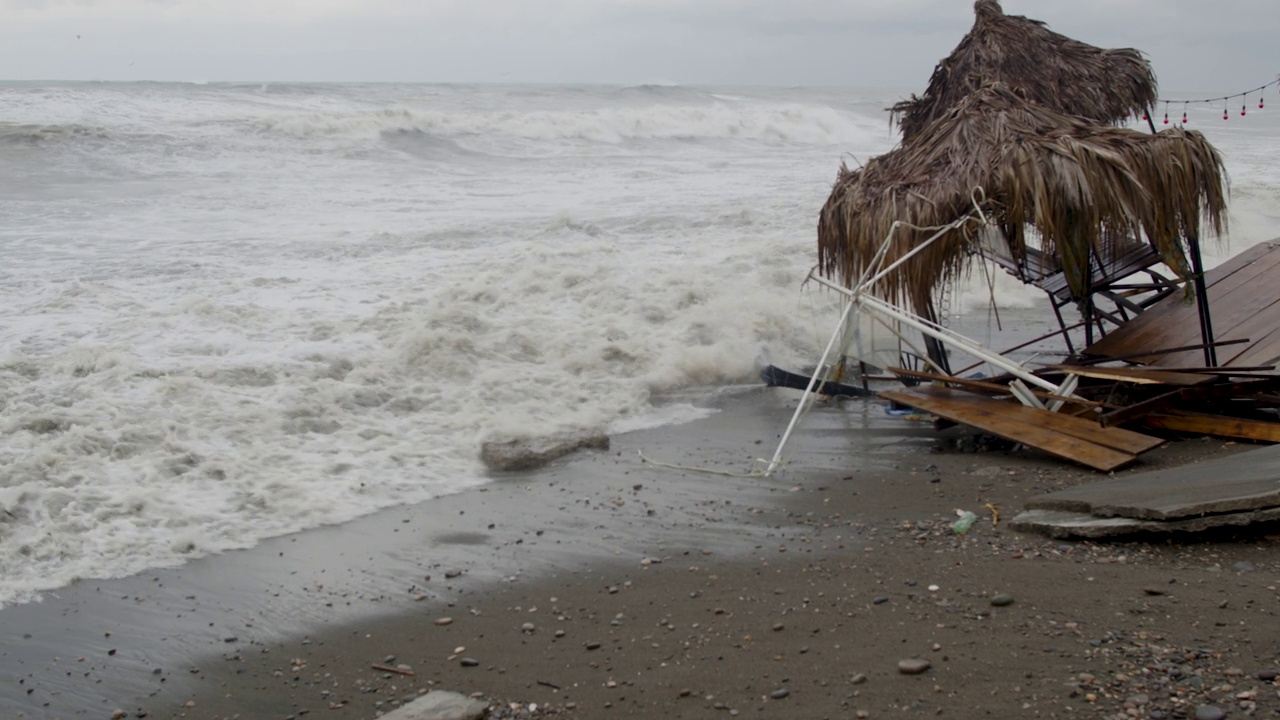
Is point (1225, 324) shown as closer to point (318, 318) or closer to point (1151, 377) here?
point (1151, 377)

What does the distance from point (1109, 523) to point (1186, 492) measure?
0.38 metres

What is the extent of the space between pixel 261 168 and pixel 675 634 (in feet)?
60.7

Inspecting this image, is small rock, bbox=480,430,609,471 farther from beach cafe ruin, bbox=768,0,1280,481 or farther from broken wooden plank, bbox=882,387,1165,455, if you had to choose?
broken wooden plank, bbox=882,387,1165,455

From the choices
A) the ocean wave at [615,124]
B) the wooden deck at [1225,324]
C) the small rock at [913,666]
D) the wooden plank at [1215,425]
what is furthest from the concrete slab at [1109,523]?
the ocean wave at [615,124]

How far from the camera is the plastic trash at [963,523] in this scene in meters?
5.30

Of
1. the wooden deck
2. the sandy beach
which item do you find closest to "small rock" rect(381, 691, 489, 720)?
the sandy beach

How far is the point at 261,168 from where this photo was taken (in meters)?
20.8

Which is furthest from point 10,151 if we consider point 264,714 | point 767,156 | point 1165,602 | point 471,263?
point 1165,602

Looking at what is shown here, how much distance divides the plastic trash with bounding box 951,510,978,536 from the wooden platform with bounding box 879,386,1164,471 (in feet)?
3.21

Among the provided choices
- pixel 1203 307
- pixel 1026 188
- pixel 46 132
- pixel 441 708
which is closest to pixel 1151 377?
pixel 1203 307

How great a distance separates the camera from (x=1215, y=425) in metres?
6.46

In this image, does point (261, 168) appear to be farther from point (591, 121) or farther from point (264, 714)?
point (264, 714)

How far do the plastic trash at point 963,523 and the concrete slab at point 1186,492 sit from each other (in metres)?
0.28

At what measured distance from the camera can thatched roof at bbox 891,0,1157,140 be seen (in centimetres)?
812
